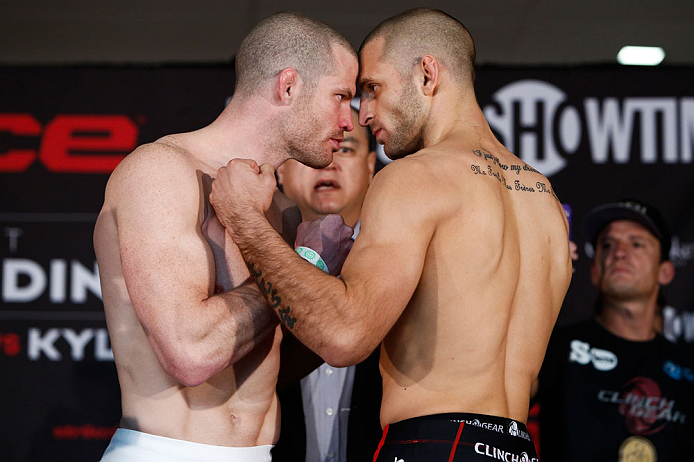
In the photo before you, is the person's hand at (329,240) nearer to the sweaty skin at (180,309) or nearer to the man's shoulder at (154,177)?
the sweaty skin at (180,309)

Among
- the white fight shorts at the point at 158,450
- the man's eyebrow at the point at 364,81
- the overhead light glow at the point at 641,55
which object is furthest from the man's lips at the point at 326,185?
the overhead light glow at the point at 641,55

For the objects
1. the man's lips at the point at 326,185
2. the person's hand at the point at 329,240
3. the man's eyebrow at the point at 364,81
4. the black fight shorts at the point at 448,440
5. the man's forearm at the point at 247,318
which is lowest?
the black fight shorts at the point at 448,440

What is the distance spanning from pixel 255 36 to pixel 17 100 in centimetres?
205

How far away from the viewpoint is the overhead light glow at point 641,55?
146 inches

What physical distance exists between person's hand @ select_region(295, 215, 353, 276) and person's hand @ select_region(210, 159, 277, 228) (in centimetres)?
19

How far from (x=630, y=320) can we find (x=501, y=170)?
161 cm

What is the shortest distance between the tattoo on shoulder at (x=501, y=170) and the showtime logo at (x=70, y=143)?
7.11 feet

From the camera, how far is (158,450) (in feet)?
5.10

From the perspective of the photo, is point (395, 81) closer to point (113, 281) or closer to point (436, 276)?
point (436, 276)

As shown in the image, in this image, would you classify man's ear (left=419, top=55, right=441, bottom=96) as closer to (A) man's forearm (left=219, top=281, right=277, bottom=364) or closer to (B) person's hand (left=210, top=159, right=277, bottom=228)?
(B) person's hand (left=210, top=159, right=277, bottom=228)

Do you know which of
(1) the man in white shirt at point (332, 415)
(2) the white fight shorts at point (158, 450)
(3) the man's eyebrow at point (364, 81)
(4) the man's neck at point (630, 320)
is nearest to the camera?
(2) the white fight shorts at point (158, 450)

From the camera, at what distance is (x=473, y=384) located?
5.10 feet

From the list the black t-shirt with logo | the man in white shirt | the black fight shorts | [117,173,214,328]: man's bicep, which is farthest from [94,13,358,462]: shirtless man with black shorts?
the black t-shirt with logo

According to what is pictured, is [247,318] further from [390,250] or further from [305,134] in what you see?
[305,134]
